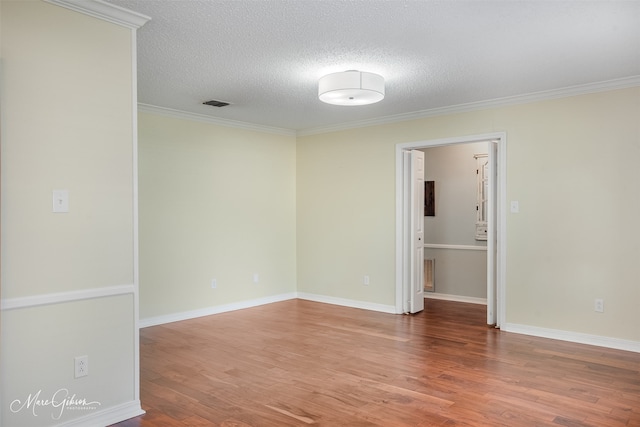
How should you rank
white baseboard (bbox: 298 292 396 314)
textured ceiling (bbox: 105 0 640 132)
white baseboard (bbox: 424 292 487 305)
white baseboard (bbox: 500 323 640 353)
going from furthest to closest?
white baseboard (bbox: 424 292 487 305) → white baseboard (bbox: 298 292 396 314) → white baseboard (bbox: 500 323 640 353) → textured ceiling (bbox: 105 0 640 132)

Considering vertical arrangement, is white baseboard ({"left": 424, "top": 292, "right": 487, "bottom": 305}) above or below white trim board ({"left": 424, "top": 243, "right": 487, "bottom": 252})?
below

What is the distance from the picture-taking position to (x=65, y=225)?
2.60 meters

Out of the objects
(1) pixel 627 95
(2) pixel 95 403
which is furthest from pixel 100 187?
(1) pixel 627 95

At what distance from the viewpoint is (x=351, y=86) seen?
370 cm

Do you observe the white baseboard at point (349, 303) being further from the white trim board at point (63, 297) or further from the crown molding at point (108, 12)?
the crown molding at point (108, 12)

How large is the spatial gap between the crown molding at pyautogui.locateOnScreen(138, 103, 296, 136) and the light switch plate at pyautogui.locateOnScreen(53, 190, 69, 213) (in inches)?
108

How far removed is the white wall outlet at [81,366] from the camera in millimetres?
2621

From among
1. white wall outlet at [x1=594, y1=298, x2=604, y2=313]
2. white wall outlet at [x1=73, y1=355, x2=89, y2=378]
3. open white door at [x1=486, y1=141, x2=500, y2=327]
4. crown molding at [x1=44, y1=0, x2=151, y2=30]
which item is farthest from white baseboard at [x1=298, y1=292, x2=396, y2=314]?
crown molding at [x1=44, y1=0, x2=151, y2=30]

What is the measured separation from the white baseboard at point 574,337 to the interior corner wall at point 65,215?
374cm

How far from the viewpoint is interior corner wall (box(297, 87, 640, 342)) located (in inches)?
167

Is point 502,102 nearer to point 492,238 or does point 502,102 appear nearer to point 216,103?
point 492,238

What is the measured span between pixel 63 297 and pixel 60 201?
53 centimetres

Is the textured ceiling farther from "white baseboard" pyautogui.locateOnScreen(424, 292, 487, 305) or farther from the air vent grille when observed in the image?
"white baseboard" pyautogui.locateOnScreen(424, 292, 487, 305)

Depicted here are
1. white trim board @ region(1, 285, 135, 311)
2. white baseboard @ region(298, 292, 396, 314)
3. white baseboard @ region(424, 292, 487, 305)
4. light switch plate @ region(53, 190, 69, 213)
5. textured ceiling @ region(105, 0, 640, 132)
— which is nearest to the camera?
white trim board @ region(1, 285, 135, 311)
